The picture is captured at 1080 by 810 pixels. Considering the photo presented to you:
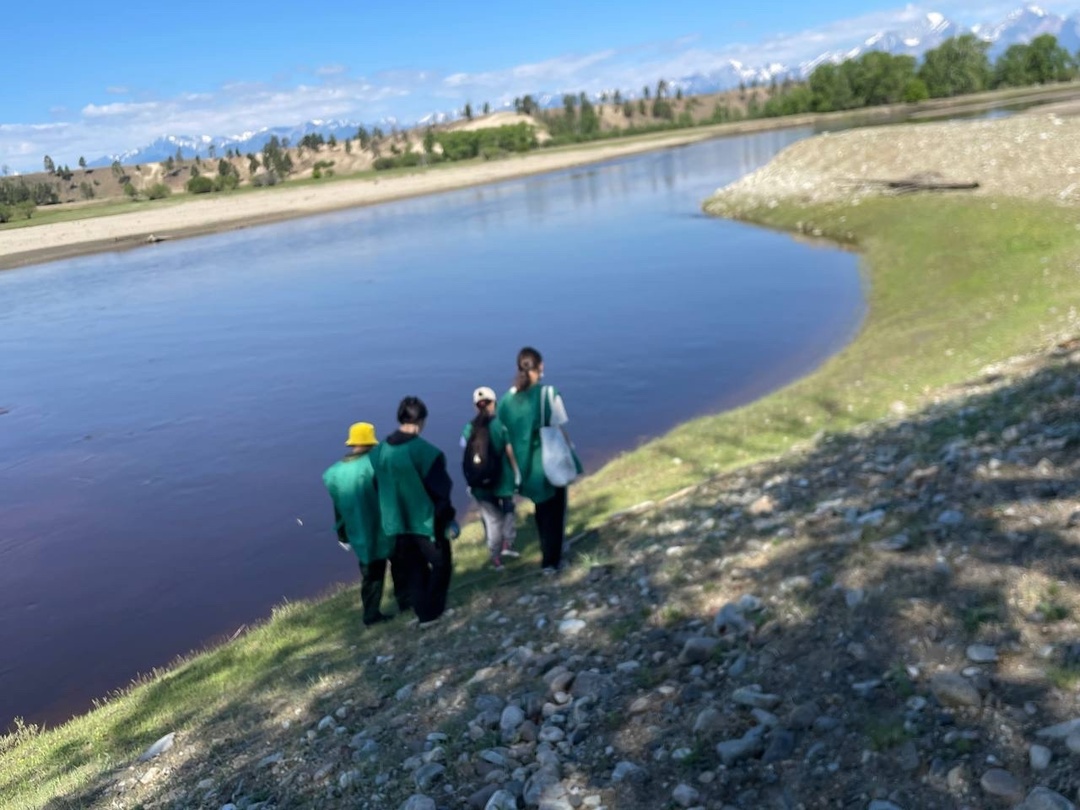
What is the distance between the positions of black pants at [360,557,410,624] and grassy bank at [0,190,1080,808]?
33 cm

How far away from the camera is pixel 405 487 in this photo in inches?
382

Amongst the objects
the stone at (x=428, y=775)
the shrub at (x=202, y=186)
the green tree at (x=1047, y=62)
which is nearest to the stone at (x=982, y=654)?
the stone at (x=428, y=775)

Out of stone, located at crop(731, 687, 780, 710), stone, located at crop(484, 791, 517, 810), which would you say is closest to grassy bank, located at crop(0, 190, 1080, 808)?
stone, located at crop(484, 791, 517, 810)

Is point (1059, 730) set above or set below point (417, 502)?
above

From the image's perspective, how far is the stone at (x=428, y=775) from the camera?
6.30m

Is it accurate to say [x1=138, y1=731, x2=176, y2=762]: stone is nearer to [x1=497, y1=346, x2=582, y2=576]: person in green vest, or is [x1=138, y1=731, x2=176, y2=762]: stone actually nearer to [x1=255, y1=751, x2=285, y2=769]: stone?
[x1=255, y1=751, x2=285, y2=769]: stone

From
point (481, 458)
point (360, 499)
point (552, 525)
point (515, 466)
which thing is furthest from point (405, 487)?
point (552, 525)

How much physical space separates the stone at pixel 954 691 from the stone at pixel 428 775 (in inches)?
133

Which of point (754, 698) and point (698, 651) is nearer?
point (754, 698)

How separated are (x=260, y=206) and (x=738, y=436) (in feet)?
365

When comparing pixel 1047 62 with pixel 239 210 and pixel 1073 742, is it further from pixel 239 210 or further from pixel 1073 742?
pixel 1073 742

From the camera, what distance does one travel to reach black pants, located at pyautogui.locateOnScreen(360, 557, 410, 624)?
1049 cm

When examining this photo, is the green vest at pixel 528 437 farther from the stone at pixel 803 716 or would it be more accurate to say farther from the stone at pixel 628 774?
the stone at pixel 803 716

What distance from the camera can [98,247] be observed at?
87.1 meters
